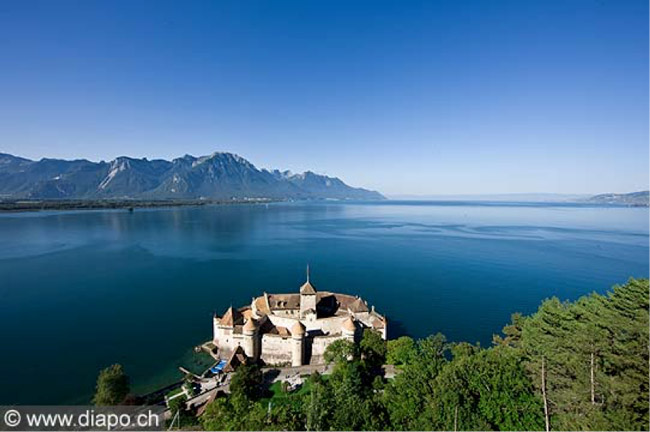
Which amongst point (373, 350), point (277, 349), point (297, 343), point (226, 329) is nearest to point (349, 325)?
point (373, 350)

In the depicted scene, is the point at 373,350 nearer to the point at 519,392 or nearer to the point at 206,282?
the point at 519,392

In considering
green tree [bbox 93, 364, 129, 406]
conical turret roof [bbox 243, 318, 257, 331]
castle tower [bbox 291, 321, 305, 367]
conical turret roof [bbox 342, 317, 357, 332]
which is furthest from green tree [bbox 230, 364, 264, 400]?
conical turret roof [bbox 342, 317, 357, 332]

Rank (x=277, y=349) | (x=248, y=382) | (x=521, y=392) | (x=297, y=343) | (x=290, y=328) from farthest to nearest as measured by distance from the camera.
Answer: (x=290, y=328) < (x=277, y=349) < (x=297, y=343) < (x=248, y=382) < (x=521, y=392)

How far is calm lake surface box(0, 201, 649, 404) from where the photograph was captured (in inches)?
1427

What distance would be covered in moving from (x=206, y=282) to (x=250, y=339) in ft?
112

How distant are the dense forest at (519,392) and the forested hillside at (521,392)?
0.20ft

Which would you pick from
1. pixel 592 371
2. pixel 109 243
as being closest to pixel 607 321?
pixel 592 371

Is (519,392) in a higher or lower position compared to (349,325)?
lower

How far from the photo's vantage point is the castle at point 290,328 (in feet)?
107

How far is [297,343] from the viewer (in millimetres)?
32562

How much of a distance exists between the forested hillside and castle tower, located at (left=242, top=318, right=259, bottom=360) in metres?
6.38

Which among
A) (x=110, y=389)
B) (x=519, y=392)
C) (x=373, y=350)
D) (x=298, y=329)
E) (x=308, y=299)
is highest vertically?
(x=308, y=299)

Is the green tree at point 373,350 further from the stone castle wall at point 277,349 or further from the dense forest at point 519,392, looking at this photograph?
the stone castle wall at point 277,349

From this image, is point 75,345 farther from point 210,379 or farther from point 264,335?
point 264,335
